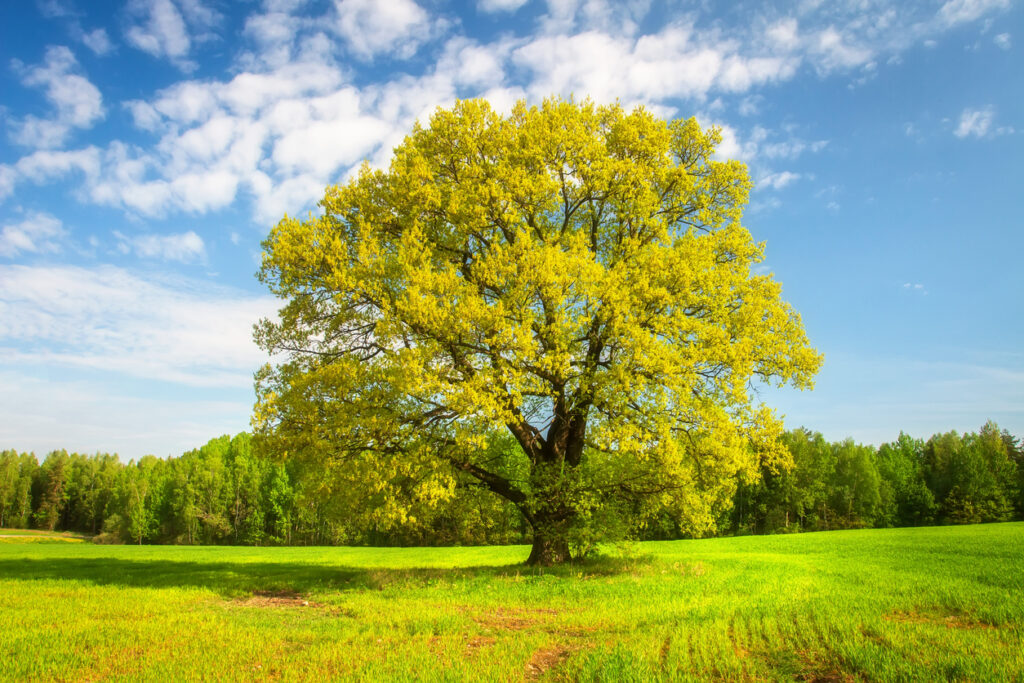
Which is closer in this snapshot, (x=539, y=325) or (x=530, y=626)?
(x=530, y=626)

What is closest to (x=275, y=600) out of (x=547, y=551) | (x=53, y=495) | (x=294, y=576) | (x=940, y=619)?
(x=294, y=576)

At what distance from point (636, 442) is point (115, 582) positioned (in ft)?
54.2

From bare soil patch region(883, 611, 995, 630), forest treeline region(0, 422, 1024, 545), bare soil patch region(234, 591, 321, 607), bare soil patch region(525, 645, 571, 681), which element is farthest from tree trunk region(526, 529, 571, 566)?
forest treeline region(0, 422, 1024, 545)

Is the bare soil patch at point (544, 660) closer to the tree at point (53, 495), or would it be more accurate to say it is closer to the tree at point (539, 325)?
the tree at point (539, 325)

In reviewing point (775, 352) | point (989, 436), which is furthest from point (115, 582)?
point (989, 436)

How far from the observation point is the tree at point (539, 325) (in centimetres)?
1501

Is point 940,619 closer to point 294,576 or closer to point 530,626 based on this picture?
point 530,626

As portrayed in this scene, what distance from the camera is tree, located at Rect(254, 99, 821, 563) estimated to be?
15008 millimetres

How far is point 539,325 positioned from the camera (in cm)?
1600

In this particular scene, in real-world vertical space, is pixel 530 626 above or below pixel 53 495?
above

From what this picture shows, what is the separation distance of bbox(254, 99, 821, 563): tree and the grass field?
9.89 feet

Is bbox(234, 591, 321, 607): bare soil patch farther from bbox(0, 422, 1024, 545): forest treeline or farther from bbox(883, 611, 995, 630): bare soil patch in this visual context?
bbox(0, 422, 1024, 545): forest treeline

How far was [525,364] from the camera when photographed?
15523 millimetres

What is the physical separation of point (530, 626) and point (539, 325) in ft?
27.0
